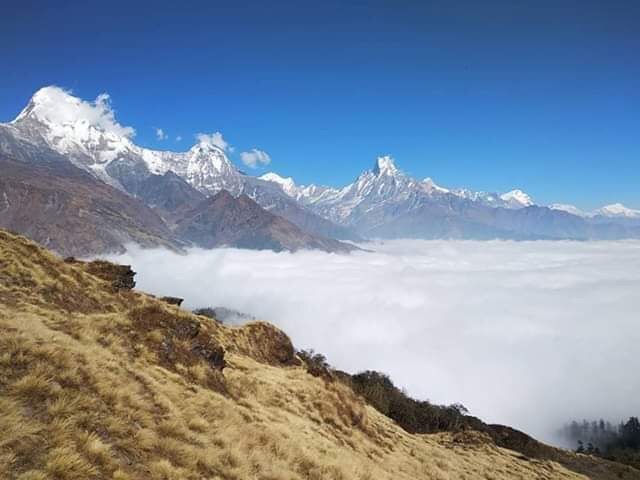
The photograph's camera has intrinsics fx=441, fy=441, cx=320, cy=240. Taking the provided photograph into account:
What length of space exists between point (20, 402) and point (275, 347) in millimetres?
35377

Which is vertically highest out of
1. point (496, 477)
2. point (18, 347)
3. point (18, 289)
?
point (18, 289)

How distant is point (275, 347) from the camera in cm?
4803

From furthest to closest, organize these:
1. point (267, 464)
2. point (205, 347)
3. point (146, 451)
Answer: point (205, 347)
point (267, 464)
point (146, 451)

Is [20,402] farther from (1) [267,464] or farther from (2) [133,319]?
(2) [133,319]

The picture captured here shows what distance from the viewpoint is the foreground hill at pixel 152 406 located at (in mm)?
13203

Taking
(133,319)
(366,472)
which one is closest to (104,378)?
(133,319)

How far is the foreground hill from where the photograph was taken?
13.2 m

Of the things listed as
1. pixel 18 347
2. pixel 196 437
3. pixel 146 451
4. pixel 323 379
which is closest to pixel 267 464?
pixel 196 437

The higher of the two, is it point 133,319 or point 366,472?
point 133,319

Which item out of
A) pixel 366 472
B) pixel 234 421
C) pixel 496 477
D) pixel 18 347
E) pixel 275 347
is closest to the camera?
pixel 18 347

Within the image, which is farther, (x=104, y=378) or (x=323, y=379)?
(x=323, y=379)

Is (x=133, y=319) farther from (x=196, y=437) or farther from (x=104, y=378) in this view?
(x=196, y=437)

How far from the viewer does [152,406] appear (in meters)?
17.6

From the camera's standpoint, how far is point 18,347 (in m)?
16.4
